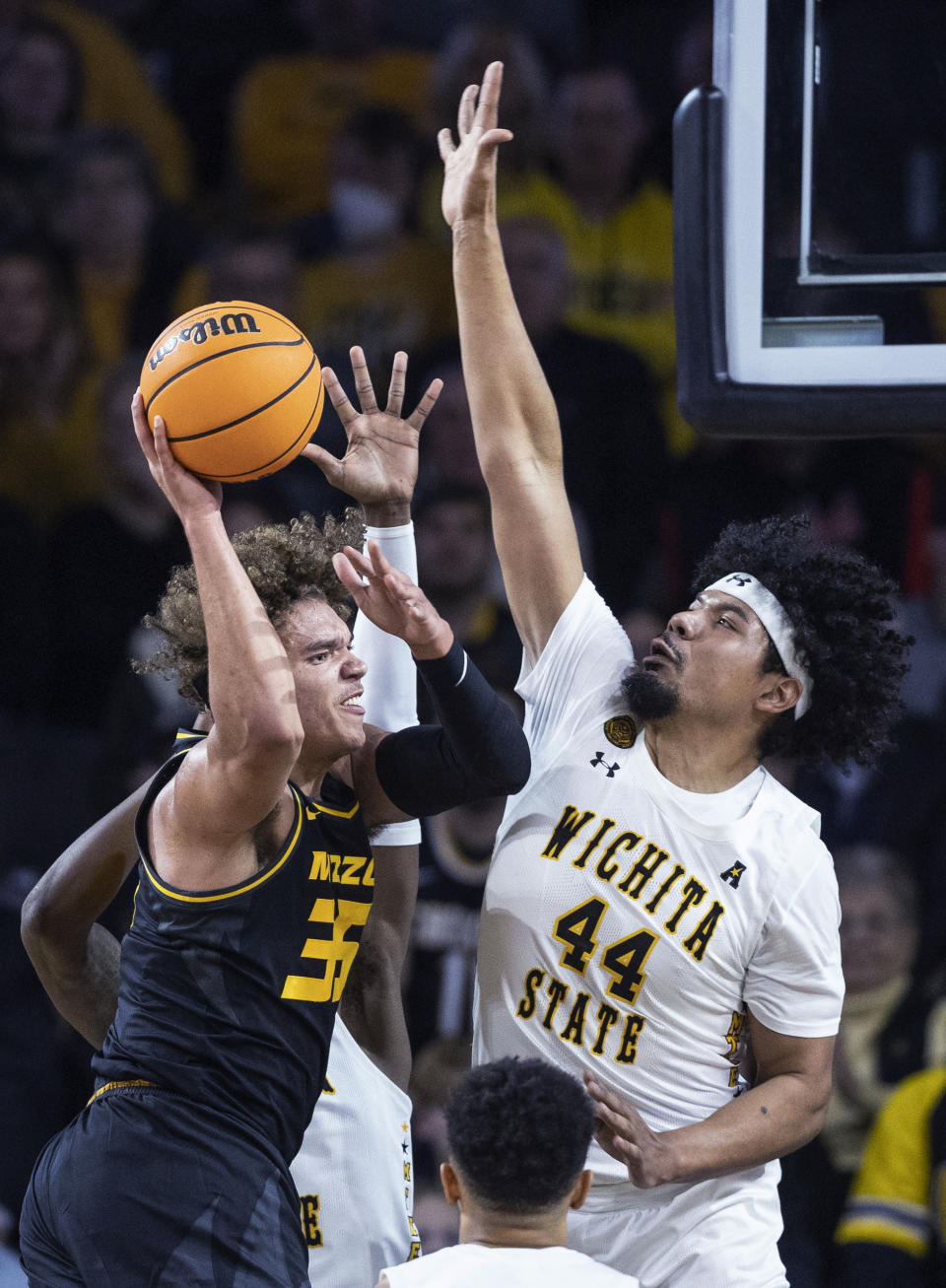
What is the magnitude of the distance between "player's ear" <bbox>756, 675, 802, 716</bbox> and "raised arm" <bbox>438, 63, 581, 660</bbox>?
0.52 metres

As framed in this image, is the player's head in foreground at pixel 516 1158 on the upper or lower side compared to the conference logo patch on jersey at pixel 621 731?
lower

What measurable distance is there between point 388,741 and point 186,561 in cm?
328

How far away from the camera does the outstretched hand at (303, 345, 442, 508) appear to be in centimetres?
351

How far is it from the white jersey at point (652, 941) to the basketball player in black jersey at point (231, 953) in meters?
0.45

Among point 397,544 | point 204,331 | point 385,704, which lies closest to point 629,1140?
point 385,704

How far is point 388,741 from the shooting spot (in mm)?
3189

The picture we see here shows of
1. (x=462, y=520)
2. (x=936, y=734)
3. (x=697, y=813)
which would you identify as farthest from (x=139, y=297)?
(x=697, y=813)

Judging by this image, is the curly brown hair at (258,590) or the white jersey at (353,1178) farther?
the white jersey at (353,1178)

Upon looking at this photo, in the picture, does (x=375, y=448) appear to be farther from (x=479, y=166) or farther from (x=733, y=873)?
(x=733, y=873)

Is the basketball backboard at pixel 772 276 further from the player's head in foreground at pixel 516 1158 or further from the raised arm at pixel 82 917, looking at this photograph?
the raised arm at pixel 82 917

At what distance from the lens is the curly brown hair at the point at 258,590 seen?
308 centimetres

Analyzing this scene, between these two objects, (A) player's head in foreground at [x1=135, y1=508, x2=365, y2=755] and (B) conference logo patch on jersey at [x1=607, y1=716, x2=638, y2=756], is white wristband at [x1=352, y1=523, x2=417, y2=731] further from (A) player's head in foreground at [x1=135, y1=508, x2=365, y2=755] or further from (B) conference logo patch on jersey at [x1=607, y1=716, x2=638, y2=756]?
(B) conference logo patch on jersey at [x1=607, y1=716, x2=638, y2=756]

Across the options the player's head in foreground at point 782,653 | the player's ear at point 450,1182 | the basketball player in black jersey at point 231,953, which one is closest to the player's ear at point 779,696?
the player's head in foreground at point 782,653

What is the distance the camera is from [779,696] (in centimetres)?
360
